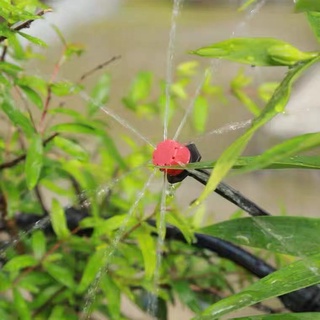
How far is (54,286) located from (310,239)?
17.5 inches

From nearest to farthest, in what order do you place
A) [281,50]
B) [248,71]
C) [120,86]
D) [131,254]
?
1. [281,50]
2. [131,254]
3. [248,71]
4. [120,86]

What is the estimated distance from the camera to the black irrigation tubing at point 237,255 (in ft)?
2.83

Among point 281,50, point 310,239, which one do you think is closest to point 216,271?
point 310,239

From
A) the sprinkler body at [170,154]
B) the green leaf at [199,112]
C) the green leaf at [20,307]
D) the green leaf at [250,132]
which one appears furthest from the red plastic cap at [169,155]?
the green leaf at [199,112]

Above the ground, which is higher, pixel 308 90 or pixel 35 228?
pixel 35 228

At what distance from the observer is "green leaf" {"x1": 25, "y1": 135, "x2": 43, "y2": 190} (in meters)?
0.88

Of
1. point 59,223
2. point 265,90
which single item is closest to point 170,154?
point 59,223

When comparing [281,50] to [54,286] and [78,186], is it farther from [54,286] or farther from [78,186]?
[78,186]

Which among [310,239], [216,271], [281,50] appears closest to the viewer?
[281,50]

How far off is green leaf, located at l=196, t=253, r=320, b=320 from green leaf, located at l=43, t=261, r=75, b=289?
41cm

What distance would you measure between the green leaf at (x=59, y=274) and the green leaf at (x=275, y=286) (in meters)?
0.41

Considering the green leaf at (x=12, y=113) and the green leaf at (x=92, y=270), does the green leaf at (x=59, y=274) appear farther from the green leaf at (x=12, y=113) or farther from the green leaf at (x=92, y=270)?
the green leaf at (x=12, y=113)

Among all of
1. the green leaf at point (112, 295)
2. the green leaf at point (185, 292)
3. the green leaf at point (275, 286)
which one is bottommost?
the green leaf at point (185, 292)

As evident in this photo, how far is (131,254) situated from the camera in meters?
0.97
